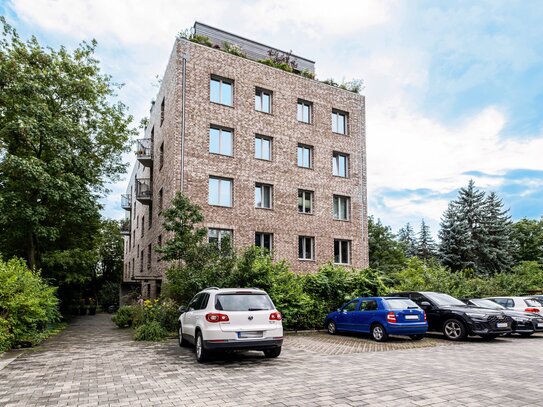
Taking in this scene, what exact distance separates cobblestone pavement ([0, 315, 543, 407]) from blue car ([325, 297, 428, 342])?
3.36ft

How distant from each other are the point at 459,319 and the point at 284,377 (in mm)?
8553

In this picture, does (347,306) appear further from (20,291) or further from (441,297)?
(20,291)

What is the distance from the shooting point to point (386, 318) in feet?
43.8

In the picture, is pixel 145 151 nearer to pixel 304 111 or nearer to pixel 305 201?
pixel 304 111

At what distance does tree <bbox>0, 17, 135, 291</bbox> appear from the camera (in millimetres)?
19938

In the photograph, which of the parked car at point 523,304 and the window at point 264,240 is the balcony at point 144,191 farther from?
the parked car at point 523,304

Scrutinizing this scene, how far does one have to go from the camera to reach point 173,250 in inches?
644

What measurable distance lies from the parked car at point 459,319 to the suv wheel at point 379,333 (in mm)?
2489

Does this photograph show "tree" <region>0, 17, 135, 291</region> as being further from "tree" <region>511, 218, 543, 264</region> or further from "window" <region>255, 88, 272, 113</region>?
"tree" <region>511, 218, 543, 264</region>

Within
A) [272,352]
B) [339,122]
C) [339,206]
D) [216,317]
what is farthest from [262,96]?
[216,317]

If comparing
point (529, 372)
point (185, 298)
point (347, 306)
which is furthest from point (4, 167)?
point (529, 372)

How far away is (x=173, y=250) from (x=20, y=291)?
5335 mm

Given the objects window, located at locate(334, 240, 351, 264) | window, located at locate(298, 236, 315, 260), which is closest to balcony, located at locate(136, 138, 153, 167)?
window, located at locate(298, 236, 315, 260)

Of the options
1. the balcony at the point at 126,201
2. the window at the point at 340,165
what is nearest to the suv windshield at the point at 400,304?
the window at the point at 340,165
